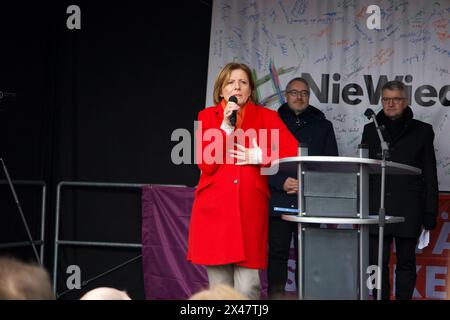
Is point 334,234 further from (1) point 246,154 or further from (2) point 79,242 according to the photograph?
(2) point 79,242

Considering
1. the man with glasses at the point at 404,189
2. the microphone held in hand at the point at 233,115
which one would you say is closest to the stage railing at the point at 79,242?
the man with glasses at the point at 404,189

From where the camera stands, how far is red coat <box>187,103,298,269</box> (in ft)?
11.4

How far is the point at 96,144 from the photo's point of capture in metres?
6.08

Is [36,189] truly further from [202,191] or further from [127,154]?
[202,191]

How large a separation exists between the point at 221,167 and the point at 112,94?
2.75m

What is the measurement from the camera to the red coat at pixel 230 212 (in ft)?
11.4

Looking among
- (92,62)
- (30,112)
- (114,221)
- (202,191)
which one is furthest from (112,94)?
(202,191)

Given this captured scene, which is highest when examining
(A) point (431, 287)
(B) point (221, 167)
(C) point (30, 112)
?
(C) point (30, 112)

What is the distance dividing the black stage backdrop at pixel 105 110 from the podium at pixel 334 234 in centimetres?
255

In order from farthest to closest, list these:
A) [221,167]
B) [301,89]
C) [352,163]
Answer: [301,89], [221,167], [352,163]

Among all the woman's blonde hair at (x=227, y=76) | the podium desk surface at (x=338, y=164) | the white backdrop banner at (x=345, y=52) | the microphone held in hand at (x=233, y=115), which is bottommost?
the podium desk surface at (x=338, y=164)

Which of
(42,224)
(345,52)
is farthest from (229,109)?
(42,224)

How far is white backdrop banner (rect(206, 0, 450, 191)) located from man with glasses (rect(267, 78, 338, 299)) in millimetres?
563

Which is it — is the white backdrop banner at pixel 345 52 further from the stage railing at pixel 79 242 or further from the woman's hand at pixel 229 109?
the woman's hand at pixel 229 109
